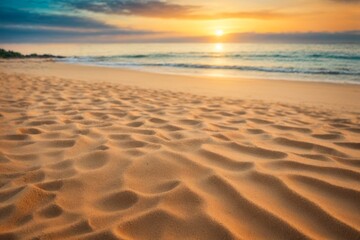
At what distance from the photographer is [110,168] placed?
7.04ft

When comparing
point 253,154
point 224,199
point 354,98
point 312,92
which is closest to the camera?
point 224,199

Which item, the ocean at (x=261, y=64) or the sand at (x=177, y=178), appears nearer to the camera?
the sand at (x=177, y=178)

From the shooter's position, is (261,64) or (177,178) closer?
(177,178)

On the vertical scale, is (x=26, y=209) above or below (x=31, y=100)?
below

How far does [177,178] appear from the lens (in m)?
1.96

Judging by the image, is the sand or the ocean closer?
the sand

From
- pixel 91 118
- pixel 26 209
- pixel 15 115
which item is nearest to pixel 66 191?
pixel 26 209

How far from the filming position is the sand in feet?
4.83

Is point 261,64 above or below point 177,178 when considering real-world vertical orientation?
above

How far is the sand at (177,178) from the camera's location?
4.83 ft

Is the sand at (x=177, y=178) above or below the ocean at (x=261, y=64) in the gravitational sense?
below

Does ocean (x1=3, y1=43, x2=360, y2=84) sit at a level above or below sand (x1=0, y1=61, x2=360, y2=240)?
above

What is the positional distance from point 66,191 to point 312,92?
746 centimetres

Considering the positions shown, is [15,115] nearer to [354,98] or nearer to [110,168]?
[110,168]
